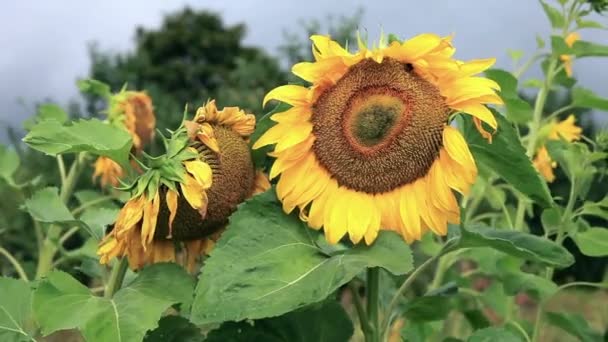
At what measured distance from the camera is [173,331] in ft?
3.93

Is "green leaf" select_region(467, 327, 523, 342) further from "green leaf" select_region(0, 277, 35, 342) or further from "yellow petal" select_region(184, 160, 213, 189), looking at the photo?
"green leaf" select_region(0, 277, 35, 342)

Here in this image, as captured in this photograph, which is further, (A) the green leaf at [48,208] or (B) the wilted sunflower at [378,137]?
(A) the green leaf at [48,208]

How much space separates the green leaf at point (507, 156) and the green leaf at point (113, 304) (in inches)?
14.9

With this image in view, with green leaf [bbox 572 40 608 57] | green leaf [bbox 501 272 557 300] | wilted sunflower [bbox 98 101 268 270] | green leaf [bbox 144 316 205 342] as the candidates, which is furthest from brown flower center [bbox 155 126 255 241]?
green leaf [bbox 572 40 608 57]

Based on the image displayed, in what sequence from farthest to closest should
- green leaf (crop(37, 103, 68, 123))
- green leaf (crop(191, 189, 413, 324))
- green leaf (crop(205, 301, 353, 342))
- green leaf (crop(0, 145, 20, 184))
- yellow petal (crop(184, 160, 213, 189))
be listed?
green leaf (crop(37, 103, 68, 123))
green leaf (crop(0, 145, 20, 184))
green leaf (crop(205, 301, 353, 342))
yellow petal (crop(184, 160, 213, 189))
green leaf (crop(191, 189, 413, 324))

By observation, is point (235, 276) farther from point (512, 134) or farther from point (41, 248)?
point (41, 248)

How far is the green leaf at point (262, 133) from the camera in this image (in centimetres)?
116

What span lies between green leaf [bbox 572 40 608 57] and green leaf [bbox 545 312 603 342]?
50 cm

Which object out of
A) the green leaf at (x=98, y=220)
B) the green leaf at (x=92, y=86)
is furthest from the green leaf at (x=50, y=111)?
the green leaf at (x=98, y=220)

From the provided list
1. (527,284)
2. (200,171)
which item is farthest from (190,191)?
(527,284)

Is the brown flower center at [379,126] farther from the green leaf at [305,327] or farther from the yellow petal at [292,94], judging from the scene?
the green leaf at [305,327]

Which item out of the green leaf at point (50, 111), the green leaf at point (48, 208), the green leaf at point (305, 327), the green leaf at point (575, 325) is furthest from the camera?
the green leaf at point (50, 111)

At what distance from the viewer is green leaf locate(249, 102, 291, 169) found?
45.5 inches

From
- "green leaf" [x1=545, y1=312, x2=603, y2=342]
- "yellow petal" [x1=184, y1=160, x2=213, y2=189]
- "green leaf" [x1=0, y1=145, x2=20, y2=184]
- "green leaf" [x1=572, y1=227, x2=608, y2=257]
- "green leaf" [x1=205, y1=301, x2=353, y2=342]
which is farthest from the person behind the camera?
"green leaf" [x1=0, y1=145, x2=20, y2=184]
